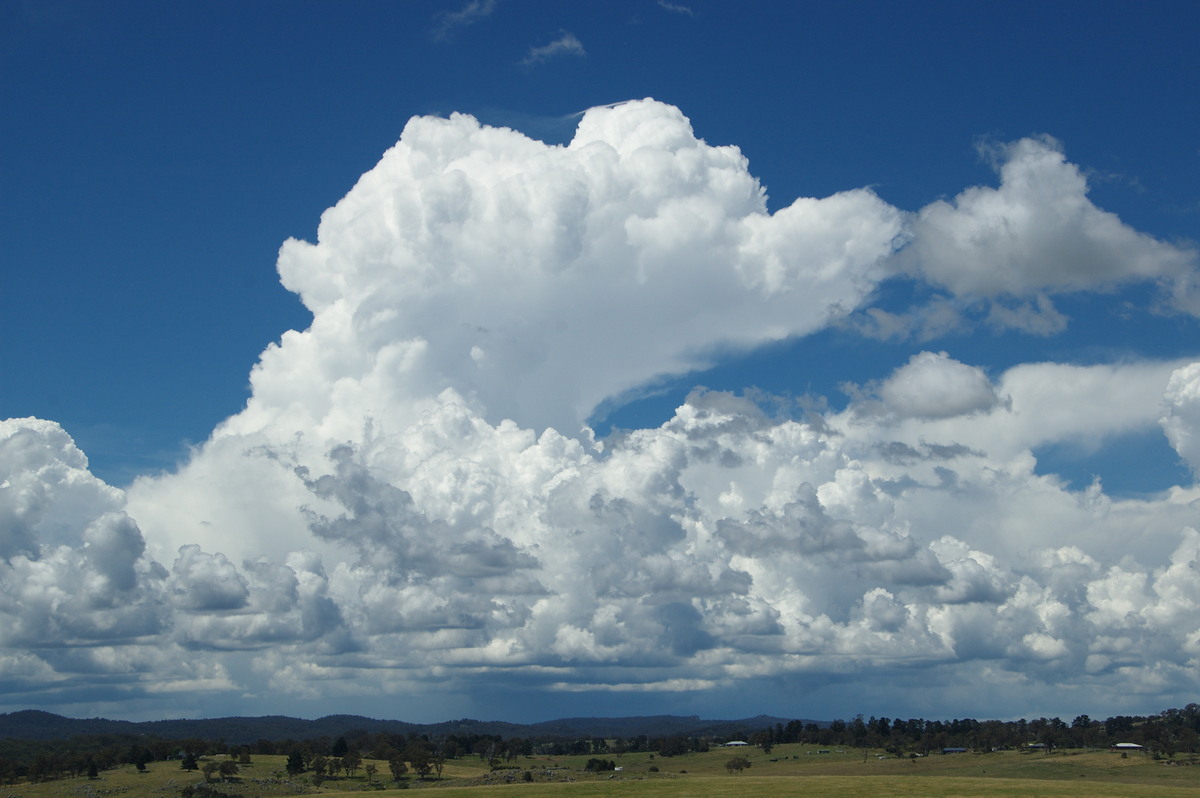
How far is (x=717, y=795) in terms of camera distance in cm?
12181

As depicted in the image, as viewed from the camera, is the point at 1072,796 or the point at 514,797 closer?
the point at 1072,796

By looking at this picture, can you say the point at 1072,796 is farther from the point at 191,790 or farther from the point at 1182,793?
the point at 191,790

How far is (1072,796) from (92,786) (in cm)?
18084

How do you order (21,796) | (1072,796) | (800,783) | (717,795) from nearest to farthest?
(1072,796) < (717,795) < (800,783) < (21,796)

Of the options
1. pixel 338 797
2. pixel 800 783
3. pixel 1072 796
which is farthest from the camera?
pixel 338 797

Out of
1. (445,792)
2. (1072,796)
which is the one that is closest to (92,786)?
(445,792)

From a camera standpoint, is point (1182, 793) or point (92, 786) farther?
point (92, 786)

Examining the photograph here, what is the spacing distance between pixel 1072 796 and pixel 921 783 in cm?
2101

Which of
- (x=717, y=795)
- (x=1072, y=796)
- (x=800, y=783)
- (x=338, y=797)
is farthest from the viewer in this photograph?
(x=338, y=797)

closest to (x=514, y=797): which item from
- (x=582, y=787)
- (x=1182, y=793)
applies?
(x=582, y=787)

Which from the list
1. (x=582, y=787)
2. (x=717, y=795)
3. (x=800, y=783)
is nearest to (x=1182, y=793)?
(x=800, y=783)

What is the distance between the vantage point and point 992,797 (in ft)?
369

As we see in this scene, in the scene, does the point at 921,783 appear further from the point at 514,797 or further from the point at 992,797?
the point at 514,797

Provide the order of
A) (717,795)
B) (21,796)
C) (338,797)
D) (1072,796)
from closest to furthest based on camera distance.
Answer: (1072,796)
(717,795)
(338,797)
(21,796)
